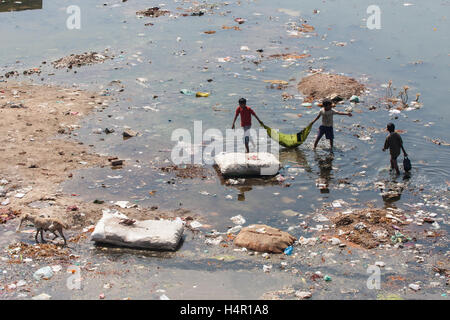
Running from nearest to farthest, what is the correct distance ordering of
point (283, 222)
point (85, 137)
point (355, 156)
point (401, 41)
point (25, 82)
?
point (283, 222)
point (355, 156)
point (85, 137)
point (25, 82)
point (401, 41)

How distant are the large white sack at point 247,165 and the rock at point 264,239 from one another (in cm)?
169

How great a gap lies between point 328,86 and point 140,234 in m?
6.43

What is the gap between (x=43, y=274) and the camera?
6152 millimetres

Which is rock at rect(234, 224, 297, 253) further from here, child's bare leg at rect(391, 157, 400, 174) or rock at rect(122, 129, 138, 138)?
rock at rect(122, 129, 138, 138)

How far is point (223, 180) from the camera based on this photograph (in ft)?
27.9

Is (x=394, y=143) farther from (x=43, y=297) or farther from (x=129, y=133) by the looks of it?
(x=43, y=297)

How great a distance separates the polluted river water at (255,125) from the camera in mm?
6137

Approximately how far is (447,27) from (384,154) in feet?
27.1

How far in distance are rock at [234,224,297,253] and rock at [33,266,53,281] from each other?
2.29 metres

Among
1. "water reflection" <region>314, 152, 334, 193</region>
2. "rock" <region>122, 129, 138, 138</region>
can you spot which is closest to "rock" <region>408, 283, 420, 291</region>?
"water reflection" <region>314, 152, 334, 193</region>

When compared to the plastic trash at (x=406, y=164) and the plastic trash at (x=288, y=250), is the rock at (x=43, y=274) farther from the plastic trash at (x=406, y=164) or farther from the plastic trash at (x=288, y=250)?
the plastic trash at (x=406, y=164)

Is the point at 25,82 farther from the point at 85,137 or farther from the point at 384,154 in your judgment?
the point at 384,154

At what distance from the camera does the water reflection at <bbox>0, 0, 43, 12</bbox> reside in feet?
62.3
